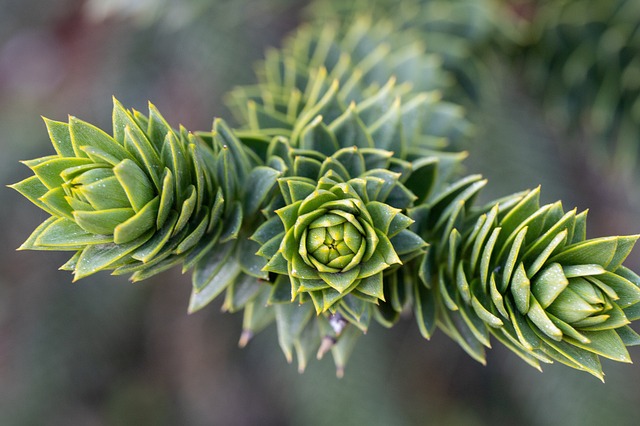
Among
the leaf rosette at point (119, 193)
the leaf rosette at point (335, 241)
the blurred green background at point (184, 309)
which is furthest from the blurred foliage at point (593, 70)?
the leaf rosette at point (119, 193)

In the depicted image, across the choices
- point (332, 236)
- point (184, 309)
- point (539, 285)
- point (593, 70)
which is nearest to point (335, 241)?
point (332, 236)

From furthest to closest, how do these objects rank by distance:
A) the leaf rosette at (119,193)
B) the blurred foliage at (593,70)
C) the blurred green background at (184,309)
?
the blurred green background at (184,309)
the blurred foliage at (593,70)
the leaf rosette at (119,193)

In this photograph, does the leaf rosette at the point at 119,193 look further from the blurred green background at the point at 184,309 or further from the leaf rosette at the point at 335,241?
the blurred green background at the point at 184,309

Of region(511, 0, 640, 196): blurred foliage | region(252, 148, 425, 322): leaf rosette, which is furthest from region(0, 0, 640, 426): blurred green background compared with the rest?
region(252, 148, 425, 322): leaf rosette

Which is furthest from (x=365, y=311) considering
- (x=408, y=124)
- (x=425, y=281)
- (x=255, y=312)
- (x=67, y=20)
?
(x=67, y=20)

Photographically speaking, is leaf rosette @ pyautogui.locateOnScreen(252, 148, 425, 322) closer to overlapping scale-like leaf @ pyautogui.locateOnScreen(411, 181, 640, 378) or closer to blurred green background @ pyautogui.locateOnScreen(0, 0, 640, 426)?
overlapping scale-like leaf @ pyautogui.locateOnScreen(411, 181, 640, 378)
